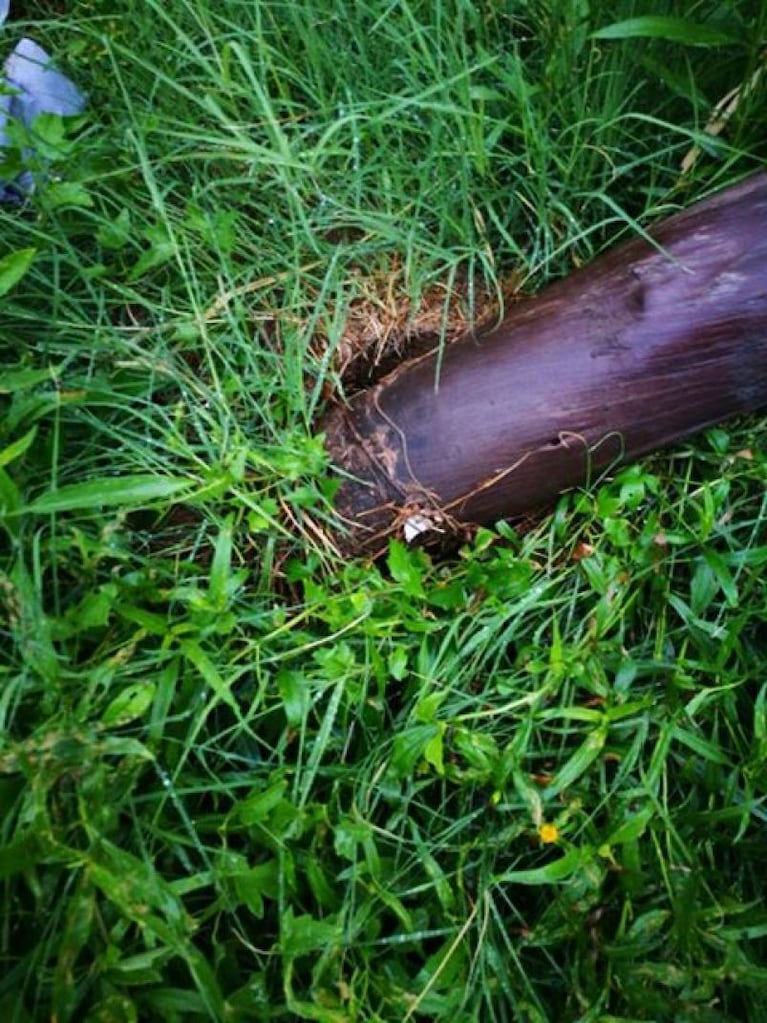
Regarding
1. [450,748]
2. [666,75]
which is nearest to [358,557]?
[450,748]

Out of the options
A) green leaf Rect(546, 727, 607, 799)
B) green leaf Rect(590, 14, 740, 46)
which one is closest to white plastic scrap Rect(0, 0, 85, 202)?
green leaf Rect(590, 14, 740, 46)

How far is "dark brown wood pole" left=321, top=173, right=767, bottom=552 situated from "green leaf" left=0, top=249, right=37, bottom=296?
0.55m

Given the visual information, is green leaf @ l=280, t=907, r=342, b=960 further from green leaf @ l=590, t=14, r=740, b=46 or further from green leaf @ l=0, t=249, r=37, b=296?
green leaf @ l=590, t=14, r=740, b=46

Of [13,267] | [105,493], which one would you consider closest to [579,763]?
[105,493]

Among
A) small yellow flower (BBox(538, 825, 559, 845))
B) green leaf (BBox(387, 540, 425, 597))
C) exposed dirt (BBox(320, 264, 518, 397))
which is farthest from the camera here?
exposed dirt (BBox(320, 264, 518, 397))

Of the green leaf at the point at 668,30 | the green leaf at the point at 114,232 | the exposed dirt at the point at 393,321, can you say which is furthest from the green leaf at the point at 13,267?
the green leaf at the point at 668,30

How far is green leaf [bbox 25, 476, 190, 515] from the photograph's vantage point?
4.21ft

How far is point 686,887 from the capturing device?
1.34 metres

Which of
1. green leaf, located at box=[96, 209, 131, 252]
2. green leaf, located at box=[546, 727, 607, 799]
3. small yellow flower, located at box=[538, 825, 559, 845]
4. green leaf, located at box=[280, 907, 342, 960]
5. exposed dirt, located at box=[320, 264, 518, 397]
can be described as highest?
green leaf, located at box=[96, 209, 131, 252]

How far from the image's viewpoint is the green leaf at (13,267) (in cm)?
133

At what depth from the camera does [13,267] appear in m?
1.33

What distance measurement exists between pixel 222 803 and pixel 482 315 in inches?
36.2

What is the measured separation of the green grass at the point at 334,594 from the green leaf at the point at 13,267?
5.3 inches

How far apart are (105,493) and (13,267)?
0.35 m
